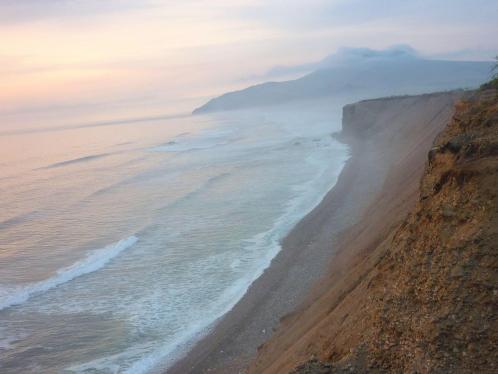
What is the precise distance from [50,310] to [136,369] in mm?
5430

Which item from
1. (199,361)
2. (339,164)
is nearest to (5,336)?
(199,361)

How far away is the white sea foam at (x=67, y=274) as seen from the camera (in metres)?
17.0

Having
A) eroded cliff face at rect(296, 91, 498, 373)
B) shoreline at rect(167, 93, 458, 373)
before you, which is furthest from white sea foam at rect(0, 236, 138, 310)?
eroded cliff face at rect(296, 91, 498, 373)

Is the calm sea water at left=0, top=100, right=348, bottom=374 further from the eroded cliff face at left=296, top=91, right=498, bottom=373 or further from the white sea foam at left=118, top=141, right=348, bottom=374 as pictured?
the eroded cliff face at left=296, top=91, right=498, bottom=373

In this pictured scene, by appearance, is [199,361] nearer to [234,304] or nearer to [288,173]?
[234,304]

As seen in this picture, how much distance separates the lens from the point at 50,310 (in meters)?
15.8

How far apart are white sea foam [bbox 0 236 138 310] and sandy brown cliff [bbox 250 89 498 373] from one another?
439 inches

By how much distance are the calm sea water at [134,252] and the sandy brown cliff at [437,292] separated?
5.99 metres

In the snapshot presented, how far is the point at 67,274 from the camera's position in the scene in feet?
61.3

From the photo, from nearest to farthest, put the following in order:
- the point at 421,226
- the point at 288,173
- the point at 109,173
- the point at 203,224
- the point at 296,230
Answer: the point at 421,226, the point at 296,230, the point at 203,224, the point at 288,173, the point at 109,173

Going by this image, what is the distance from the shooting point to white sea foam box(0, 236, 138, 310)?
1695cm

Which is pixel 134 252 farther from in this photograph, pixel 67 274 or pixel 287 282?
pixel 287 282

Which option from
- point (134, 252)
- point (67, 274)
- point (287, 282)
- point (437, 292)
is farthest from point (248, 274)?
point (437, 292)

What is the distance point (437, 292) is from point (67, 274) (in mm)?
15931
